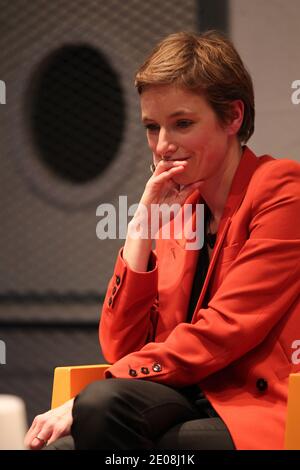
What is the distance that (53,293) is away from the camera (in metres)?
3.79

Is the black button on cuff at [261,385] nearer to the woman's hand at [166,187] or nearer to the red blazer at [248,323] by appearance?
the red blazer at [248,323]

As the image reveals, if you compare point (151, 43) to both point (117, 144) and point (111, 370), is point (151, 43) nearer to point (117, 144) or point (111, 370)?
point (117, 144)

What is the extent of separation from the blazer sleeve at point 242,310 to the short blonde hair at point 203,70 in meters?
0.30

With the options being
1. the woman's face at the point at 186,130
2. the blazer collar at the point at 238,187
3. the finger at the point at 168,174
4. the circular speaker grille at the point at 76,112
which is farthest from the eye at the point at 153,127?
the circular speaker grille at the point at 76,112

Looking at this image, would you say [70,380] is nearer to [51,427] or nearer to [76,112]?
[51,427]

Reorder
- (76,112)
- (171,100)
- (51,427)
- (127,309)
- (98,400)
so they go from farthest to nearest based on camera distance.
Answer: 1. (76,112)
2. (127,309)
3. (171,100)
4. (51,427)
5. (98,400)

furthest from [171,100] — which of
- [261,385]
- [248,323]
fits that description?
[261,385]

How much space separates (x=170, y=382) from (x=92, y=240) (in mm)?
1818

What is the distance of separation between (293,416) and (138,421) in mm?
306

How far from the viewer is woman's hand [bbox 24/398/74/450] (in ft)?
6.16

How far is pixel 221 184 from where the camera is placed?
2.22m

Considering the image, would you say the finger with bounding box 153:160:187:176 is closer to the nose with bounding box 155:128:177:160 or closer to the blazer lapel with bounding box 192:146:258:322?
the nose with bounding box 155:128:177:160

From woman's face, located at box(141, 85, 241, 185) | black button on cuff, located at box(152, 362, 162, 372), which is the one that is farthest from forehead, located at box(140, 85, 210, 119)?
black button on cuff, located at box(152, 362, 162, 372)

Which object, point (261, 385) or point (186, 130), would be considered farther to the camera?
point (186, 130)
